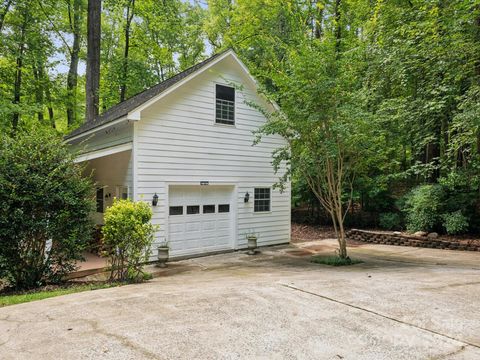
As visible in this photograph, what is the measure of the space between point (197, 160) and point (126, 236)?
367 centimetres

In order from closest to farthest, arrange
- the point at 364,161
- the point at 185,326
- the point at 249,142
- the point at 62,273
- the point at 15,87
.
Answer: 1. the point at 185,326
2. the point at 62,273
3. the point at 364,161
4. the point at 249,142
5. the point at 15,87

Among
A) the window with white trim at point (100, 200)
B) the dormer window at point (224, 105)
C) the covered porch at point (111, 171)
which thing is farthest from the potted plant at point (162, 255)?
the dormer window at point (224, 105)

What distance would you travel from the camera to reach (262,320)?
150 inches

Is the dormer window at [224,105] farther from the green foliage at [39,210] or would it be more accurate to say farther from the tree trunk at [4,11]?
the tree trunk at [4,11]

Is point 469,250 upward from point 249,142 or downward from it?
downward

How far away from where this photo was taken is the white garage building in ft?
28.5

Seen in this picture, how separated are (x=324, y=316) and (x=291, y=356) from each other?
1151 millimetres

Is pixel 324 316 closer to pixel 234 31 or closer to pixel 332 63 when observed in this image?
pixel 332 63

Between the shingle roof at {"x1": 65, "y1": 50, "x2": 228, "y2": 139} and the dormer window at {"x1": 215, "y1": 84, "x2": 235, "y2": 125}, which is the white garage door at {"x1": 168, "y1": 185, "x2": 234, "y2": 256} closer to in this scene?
the dormer window at {"x1": 215, "y1": 84, "x2": 235, "y2": 125}

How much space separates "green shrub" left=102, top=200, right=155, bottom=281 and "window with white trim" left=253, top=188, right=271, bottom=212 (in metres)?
4.80

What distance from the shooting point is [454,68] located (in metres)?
9.92

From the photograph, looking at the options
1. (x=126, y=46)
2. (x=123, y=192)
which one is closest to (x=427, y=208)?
(x=123, y=192)

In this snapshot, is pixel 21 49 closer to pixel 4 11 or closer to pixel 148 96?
pixel 4 11

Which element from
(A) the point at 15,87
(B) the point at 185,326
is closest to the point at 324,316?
(B) the point at 185,326
